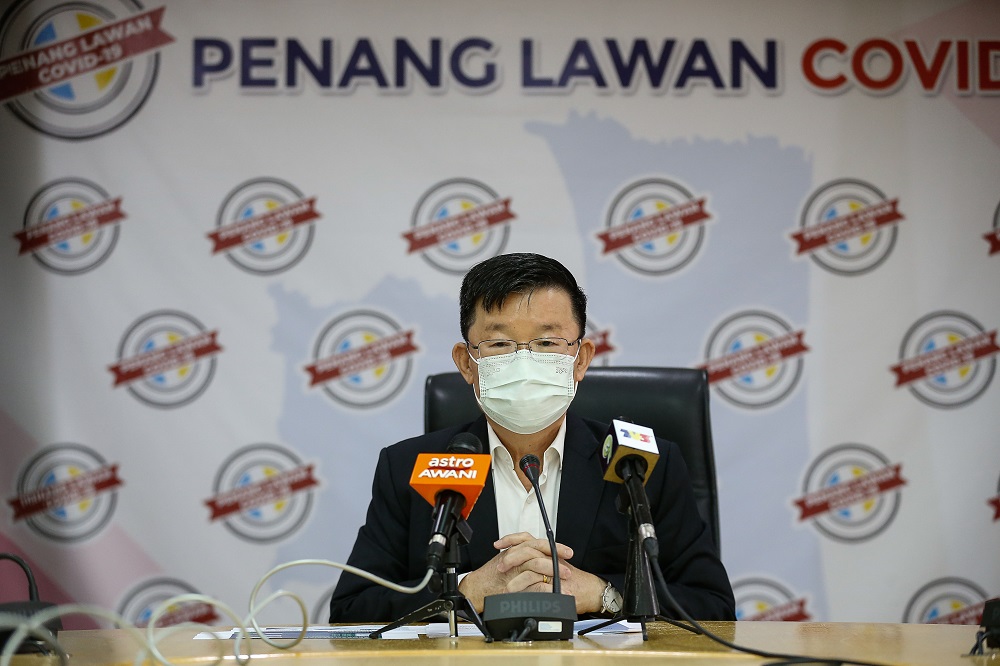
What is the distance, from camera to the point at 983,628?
1.45 m

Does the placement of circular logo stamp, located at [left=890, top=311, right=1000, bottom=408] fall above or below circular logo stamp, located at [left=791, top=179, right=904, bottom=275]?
below

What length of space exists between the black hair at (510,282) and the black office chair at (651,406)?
0.28 metres

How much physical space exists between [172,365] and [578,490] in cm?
187

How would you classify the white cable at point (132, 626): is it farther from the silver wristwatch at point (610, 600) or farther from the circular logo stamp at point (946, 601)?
the circular logo stamp at point (946, 601)

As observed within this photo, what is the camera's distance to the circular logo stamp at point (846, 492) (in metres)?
3.30

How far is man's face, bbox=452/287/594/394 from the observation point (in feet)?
6.53

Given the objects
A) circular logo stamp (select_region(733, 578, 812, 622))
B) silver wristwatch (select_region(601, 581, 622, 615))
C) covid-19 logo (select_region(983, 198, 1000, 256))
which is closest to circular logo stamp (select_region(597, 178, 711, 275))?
covid-19 logo (select_region(983, 198, 1000, 256))

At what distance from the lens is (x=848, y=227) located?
339 cm

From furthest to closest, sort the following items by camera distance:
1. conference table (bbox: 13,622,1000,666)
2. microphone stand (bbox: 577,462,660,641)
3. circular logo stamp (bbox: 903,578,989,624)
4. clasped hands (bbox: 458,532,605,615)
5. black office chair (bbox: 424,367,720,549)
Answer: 1. circular logo stamp (bbox: 903,578,989,624)
2. black office chair (bbox: 424,367,720,549)
3. clasped hands (bbox: 458,532,605,615)
4. microphone stand (bbox: 577,462,660,641)
5. conference table (bbox: 13,622,1000,666)

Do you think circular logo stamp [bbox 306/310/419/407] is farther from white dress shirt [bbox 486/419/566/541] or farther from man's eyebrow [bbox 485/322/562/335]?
man's eyebrow [bbox 485/322/562/335]

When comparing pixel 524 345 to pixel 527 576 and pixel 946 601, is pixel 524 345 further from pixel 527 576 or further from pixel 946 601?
pixel 946 601

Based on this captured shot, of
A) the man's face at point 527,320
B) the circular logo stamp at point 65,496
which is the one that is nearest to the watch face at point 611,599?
the man's face at point 527,320

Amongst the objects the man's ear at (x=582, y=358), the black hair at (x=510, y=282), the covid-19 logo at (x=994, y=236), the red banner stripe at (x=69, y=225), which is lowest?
the man's ear at (x=582, y=358)

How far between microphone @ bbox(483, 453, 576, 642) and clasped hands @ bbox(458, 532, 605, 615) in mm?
199
